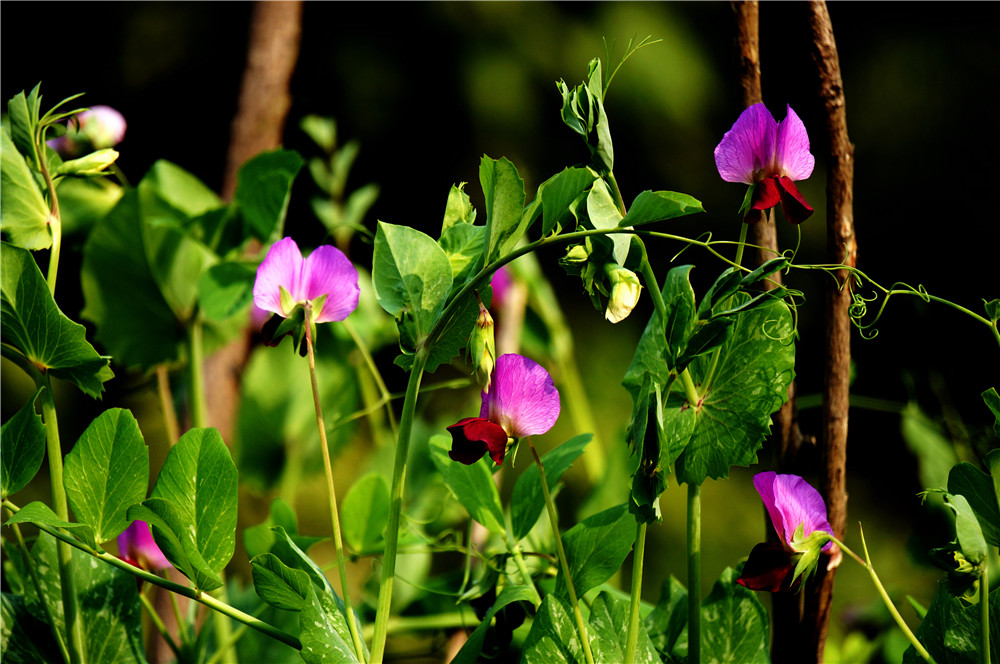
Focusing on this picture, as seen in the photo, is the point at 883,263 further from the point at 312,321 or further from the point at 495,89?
the point at 312,321

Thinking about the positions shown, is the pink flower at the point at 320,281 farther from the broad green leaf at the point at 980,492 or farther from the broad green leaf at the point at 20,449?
the broad green leaf at the point at 980,492

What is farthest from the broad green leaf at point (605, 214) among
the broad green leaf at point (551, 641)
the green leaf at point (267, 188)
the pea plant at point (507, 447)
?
the green leaf at point (267, 188)

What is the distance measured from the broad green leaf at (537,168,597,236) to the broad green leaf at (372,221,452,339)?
4cm

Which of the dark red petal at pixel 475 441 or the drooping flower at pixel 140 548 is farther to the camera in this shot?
the drooping flower at pixel 140 548

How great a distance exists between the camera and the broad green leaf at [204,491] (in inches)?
9.7

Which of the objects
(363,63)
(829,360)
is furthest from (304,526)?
(829,360)

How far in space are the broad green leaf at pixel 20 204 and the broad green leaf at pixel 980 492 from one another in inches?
12.6

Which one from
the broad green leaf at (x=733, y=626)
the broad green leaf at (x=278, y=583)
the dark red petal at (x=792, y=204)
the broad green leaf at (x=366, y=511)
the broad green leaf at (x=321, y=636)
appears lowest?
the broad green leaf at (x=366, y=511)

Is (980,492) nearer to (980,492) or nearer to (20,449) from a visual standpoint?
(980,492)

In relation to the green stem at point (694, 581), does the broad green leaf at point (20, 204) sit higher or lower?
higher

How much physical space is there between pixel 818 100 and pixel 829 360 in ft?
0.32

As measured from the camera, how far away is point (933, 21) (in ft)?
3.11

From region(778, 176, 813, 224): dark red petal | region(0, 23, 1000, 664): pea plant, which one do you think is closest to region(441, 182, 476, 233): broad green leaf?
region(0, 23, 1000, 664): pea plant

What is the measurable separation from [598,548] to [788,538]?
6 cm
